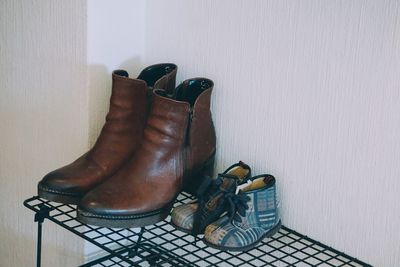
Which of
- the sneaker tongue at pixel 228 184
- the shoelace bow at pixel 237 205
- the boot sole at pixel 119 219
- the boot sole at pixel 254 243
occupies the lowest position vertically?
the boot sole at pixel 254 243

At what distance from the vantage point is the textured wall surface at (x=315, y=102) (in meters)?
0.94

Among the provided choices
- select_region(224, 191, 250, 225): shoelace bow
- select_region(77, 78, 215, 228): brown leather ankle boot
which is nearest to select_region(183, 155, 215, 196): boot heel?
select_region(77, 78, 215, 228): brown leather ankle boot

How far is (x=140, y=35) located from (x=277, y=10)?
366 mm

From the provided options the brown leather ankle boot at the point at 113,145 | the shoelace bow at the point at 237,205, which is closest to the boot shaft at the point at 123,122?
the brown leather ankle boot at the point at 113,145

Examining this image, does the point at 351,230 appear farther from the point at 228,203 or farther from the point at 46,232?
the point at 46,232

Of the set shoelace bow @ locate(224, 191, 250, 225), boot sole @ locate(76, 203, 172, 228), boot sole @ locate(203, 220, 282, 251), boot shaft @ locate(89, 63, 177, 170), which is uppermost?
boot shaft @ locate(89, 63, 177, 170)

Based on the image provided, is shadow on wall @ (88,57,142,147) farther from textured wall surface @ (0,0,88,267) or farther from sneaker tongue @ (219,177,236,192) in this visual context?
sneaker tongue @ (219,177,236,192)

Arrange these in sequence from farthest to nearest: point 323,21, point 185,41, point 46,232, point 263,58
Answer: point 46,232 → point 185,41 → point 263,58 → point 323,21

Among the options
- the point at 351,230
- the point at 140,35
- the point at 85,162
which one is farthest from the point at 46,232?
the point at 351,230

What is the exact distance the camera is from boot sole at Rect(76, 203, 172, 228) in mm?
1000

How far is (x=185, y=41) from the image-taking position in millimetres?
1240

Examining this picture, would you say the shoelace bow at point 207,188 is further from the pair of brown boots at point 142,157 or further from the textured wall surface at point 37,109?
the textured wall surface at point 37,109

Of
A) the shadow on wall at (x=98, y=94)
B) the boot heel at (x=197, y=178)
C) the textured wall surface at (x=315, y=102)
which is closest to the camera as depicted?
the textured wall surface at (x=315, y=102)

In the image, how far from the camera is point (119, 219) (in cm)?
101
